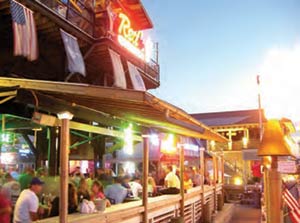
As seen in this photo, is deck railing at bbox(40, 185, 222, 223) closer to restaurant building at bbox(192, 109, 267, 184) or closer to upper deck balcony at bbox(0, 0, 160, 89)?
upper deck balcony at bbox(0, 0, 160, 89)

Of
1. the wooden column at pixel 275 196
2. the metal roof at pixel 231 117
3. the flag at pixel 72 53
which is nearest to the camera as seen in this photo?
the wooden column at pixel 275 196

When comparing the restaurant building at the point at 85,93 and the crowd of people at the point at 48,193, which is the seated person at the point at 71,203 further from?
the restaurant building at the point at 85,93

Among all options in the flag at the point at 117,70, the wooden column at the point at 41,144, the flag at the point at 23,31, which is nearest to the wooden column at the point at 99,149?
the wooden column at the point at 41,144

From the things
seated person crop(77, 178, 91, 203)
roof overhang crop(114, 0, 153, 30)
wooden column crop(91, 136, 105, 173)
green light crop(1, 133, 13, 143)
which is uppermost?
roof overhang crop(114, 0, 153, 30)

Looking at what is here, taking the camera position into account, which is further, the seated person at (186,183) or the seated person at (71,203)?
the seated person at (186,183)

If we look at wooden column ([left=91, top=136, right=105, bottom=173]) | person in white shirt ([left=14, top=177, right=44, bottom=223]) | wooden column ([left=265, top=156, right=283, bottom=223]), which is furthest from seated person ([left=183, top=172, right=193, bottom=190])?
wooden column ([left=265, top=156, right=283, bottom=223])

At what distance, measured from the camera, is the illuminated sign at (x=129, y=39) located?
15.2m

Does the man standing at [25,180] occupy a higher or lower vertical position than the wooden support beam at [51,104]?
lower

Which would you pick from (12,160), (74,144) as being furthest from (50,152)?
(12,160)

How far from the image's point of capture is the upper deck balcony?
11.0m

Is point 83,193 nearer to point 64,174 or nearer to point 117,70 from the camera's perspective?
point 64,174

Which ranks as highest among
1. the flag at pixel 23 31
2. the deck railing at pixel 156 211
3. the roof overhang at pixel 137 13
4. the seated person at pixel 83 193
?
the roof overhang at pixel 137 13

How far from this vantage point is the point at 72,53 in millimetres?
11781

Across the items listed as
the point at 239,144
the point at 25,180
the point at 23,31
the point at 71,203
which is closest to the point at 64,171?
the point at 71,203
